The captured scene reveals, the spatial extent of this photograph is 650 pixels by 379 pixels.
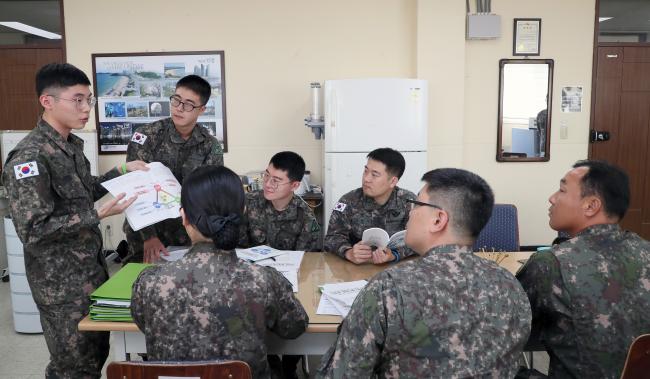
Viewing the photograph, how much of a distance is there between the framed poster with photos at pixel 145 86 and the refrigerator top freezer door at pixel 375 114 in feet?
3.96

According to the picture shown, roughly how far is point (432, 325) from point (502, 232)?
82.6 inches

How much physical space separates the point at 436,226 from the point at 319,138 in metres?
3.34

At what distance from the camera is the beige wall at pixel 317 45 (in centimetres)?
458

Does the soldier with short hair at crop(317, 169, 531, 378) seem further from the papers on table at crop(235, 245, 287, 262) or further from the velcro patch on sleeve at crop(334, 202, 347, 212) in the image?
the velcro patch on sleeve at crop(334, 202, 347, 212)

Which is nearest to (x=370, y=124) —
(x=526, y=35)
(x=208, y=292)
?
(x=526, y=35)

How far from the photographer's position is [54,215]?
182cm

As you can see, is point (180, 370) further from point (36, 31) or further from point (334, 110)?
point (36, 31)

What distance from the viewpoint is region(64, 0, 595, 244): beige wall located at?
4.58 m

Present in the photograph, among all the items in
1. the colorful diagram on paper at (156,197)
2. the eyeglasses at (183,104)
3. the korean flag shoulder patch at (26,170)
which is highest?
the eyeglasses at (183,104)

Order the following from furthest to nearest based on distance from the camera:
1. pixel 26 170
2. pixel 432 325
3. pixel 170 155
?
pixel 170 155
pixel 26 170
pixel 432 325

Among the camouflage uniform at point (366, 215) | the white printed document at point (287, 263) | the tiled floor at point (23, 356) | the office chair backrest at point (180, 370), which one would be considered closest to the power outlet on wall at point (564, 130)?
the tiled floor at point (23, 356)

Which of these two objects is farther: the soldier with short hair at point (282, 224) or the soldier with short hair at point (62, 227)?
the soldier with short hair at point (282, 224)

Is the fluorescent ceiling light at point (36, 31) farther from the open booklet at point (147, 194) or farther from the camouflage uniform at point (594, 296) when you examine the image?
the camouflage uniform at point (594, 296)

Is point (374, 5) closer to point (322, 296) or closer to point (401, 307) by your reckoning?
point (322, 296)
